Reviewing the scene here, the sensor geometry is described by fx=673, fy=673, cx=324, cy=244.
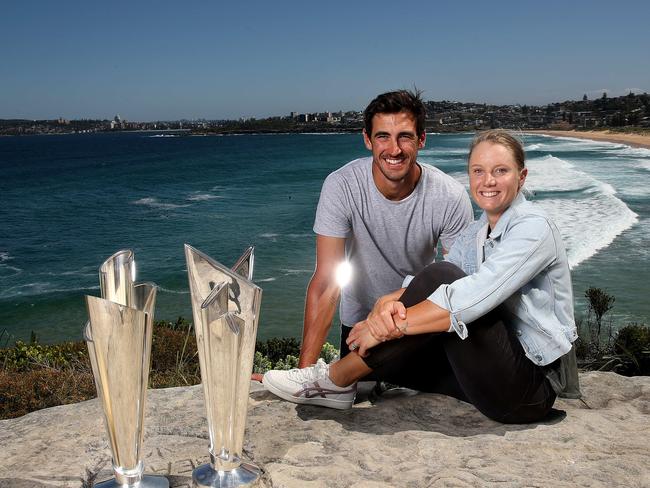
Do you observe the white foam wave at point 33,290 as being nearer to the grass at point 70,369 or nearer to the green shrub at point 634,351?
the grass at point 70,369

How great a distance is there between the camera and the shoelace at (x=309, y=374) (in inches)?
105

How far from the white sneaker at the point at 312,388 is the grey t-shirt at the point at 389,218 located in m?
0.84

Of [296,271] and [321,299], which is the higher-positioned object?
[321,299]

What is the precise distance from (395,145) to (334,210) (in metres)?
0.43

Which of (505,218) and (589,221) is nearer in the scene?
(505,218)

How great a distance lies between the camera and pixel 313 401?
105 inches

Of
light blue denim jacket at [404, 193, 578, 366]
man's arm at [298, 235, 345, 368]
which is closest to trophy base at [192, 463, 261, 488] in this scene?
light blue denim jacket at [404, 193, 578, 366]

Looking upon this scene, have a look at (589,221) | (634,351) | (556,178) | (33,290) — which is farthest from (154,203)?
(634,351)

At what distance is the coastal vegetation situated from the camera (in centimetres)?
403

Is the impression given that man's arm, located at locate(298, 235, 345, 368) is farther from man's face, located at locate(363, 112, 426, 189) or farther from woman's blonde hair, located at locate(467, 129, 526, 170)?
woman's blonde hair, located at locate(467, 129, 526, 170)

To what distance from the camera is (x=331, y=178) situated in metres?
3.34

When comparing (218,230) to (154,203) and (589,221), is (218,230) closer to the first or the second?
(154,203)

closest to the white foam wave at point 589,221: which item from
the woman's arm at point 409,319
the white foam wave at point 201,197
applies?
the woman's arm at point 409,319

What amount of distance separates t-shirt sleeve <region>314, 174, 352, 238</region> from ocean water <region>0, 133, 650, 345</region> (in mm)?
8214
